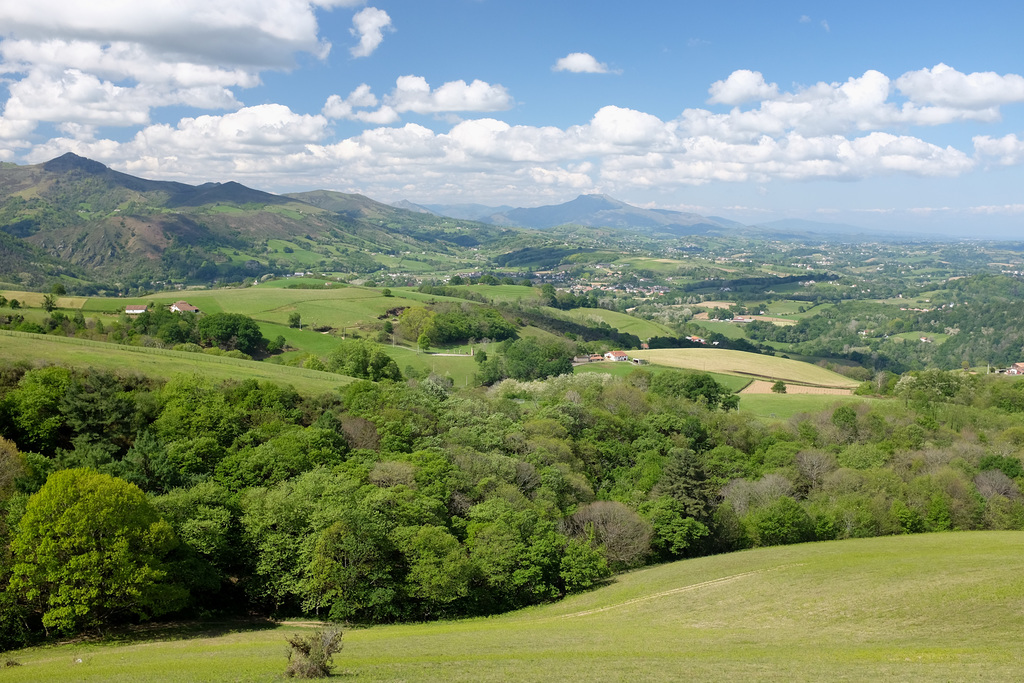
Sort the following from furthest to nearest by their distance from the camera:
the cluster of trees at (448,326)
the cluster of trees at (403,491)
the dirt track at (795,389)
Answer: the cluster of trees at (448,326)
the dirt track at (795,389)
the cluster of trees at (403,491)

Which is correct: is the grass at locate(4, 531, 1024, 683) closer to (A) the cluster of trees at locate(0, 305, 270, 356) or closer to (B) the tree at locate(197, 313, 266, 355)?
(A) the cluster of trees at locate(0, 305, 270, 356)

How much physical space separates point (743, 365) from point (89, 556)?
387 ft

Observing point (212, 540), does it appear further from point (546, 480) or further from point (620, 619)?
point (546, 480)

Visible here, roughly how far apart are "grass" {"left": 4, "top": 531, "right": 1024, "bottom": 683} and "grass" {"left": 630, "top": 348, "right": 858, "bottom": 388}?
8267 centimetres

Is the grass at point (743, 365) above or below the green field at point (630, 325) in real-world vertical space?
below

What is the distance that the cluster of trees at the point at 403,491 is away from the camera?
33.2 metres

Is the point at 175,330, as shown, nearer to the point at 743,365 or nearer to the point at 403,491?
the point at 403,491

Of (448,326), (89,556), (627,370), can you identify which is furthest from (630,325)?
(89,556)

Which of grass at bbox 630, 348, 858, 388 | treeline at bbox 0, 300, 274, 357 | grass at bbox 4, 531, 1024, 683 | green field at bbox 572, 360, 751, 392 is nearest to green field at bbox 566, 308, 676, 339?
grass at bbox 630, 348, 858, 388

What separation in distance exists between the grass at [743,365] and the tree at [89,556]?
10306cm

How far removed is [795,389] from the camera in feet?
367

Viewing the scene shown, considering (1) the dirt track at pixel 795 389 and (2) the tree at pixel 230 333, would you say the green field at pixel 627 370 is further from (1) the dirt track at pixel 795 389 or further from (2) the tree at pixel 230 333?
(2) the tree at pixel 230 333

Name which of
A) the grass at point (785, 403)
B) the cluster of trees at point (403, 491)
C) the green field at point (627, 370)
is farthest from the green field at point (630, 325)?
the cluster of trees at point (403, 491)

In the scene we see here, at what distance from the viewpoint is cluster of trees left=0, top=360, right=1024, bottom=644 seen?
33188 mm
